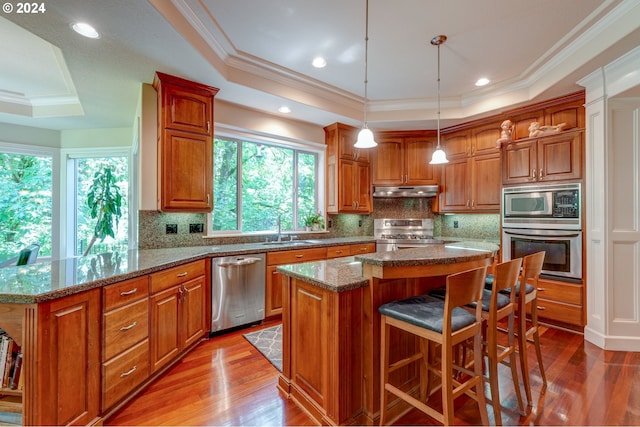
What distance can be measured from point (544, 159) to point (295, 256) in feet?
10.6

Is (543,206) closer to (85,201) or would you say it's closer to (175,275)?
(175,275)

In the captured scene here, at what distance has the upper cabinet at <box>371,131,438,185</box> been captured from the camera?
4515mm

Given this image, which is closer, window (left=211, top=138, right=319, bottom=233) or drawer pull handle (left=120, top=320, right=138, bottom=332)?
drawer pull handle (left=120, top=320, right=138, bottom=332)

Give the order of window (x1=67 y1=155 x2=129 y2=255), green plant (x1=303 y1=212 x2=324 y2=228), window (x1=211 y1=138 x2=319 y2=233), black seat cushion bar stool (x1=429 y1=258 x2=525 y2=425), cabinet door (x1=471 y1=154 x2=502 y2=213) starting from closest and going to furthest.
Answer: black seat cushion bar stool (x1=429 y1=258 x2=525 y2=425) < window (x1=211 y1=138 x2=319 y2=233) < cabinet door (x1=471 y1=154 x2=502 y2=213) < window (x1=67 y1=155 x2=129 y2=255) < green plant (x1=303 y1=212 x2=324 y2=228)

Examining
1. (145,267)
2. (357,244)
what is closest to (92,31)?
(145,267)

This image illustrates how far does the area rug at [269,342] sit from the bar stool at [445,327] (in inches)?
45.3

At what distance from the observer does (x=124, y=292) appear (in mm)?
1813

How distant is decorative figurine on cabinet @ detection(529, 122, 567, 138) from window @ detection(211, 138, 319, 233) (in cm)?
291

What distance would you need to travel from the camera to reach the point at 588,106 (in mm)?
2934

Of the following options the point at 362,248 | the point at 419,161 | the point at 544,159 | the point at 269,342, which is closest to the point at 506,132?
the point at 544,159

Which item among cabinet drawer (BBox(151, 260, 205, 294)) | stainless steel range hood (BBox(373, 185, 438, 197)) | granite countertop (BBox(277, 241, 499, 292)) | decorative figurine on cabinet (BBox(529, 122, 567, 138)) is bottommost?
cabinet drawer (BBox(151, 260, 205, 294))

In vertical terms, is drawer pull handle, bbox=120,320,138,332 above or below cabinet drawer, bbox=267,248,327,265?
below

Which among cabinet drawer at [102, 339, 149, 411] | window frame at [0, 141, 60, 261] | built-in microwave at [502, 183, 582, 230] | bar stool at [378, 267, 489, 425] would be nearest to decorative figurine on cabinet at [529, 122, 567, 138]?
built-in microwave at [502, 183, 582, 230]

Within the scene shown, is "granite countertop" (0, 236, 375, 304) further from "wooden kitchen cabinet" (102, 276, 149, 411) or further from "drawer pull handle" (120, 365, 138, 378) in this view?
"drawer pull handle" (120, 365, 138, 378)
